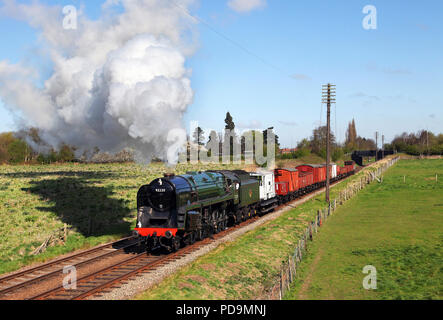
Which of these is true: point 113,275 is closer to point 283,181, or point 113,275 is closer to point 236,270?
point 236,270

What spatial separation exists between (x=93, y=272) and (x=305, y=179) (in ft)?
113

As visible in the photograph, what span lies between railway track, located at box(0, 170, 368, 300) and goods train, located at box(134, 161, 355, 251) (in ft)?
3.30

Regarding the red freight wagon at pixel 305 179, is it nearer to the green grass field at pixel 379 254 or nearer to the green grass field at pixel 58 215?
the green grass field at pixel 379 254

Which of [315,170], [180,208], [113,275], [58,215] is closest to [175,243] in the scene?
[180,208]

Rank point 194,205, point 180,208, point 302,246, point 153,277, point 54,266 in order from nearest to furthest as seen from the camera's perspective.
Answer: point 153,277 < point 54,266 < point 180,208 < point 194,205 < point 302,246

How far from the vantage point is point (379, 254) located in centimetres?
2156

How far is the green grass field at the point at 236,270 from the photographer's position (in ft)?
45.6

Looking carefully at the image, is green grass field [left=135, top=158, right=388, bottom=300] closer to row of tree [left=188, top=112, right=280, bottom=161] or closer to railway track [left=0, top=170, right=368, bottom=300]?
railway track [left=0, top=170, right=368, bottom=300]

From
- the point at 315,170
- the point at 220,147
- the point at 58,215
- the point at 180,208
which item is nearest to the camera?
the point at 180,208

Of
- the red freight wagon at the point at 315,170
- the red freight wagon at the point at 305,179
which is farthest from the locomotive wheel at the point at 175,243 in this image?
the red freight wagon at the point at 315,170

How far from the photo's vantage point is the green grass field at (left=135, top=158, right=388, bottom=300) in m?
13.9

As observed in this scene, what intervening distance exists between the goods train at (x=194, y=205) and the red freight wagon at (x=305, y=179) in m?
11.4
